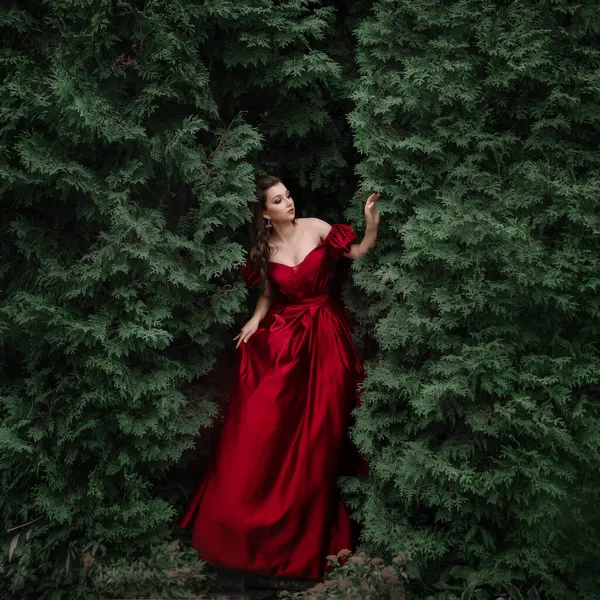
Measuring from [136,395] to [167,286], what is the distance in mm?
707

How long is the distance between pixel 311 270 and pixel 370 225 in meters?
0.51

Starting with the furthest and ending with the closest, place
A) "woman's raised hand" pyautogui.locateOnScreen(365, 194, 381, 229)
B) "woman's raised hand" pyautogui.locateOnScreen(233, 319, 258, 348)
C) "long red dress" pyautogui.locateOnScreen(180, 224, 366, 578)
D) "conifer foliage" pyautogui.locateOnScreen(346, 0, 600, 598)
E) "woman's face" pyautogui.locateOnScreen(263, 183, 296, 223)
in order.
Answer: "woman's raised hand" pyautogui.locateOnScreen(233, 319, 258, 348) < "woman's face" pyautogui.locateOnScreen(263, 183, 296, 223) < "long red dress" pyautogui.locateOnScreen(180, 224, 366, 578) < "woman's raised hand" pyautogui.locateOnScreen(365, 194, 381, 229) < "conifer foliage" pyautogui.locateOnScreen(346, 0, 600, 598)

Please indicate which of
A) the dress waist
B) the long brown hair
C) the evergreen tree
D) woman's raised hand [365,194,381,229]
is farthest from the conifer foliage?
the evergreen tree

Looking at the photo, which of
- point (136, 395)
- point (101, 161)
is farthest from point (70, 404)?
point (101, 161)

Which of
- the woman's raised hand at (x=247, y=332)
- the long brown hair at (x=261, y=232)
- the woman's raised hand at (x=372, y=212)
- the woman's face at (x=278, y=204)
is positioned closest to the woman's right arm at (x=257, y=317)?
the woman's raised hand at (x=247, y=332)

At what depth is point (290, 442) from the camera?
4.31m

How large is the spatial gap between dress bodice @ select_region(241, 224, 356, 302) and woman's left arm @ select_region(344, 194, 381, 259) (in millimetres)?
100

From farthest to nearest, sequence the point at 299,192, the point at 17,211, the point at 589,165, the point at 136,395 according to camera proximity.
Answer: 1. the point at 299,192
2. the point at 17,211
3. the point at 136,395
4. the point at 589,165

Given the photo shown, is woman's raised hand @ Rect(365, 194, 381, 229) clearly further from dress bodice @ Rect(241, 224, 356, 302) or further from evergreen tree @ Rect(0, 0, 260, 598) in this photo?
evergreen tree @ Rect(0, 0, 260, 598)

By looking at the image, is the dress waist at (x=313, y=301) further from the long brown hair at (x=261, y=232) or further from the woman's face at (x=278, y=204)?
the woman's face at (x=278, y=204)

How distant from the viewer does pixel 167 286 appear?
431cm

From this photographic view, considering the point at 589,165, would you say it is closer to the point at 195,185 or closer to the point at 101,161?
the point at 195,185

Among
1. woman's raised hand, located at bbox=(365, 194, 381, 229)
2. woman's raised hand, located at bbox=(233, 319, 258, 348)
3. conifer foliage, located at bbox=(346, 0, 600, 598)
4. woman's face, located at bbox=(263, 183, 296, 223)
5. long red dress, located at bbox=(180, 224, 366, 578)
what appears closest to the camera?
conifer foliage, located at bbox=(346, 0, 600, 598)

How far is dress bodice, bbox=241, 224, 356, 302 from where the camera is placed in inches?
168
